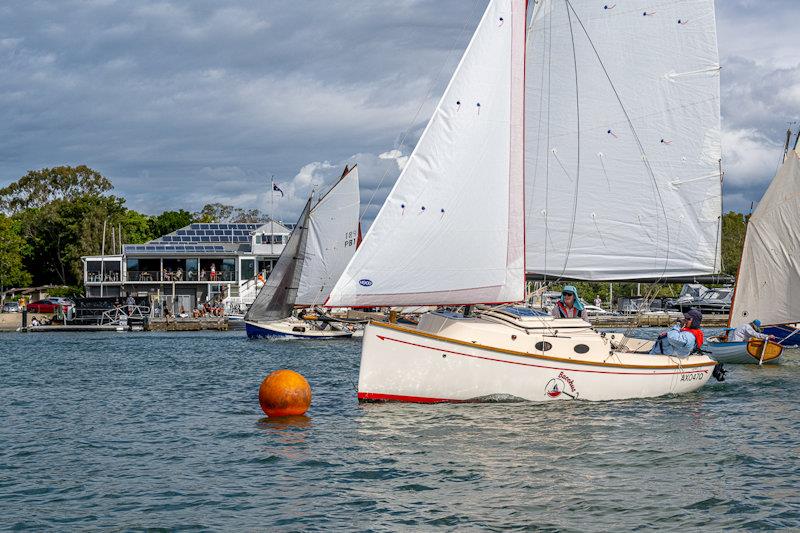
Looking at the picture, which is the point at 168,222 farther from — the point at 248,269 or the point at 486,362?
the point at 486,362

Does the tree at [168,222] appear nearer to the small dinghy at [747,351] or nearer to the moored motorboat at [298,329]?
the moored motorboat at [298,329]

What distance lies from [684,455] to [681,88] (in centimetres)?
1436

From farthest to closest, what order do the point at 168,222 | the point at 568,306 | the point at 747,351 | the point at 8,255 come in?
1. the point at 168,222
2. the point at 8,255
3. the point at 747,351
4. the point at 568,306

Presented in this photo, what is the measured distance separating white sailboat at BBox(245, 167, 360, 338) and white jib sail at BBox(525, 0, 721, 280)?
30.5 meters

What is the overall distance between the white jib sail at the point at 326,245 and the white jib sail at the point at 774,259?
88.1 feet

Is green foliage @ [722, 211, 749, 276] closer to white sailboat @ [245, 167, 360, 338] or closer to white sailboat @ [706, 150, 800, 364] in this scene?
white sailboat @ [245, 167, 360, 338]

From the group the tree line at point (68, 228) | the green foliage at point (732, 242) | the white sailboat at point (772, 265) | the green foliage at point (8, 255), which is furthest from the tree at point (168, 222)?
the white sailboat at point (772, 265)

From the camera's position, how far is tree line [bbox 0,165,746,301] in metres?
107

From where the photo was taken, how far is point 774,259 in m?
36.2

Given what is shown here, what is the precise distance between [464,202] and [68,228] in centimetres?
10274

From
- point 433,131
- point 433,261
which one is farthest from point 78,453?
point 433,131

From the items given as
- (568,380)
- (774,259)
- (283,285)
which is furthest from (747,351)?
(283,285)

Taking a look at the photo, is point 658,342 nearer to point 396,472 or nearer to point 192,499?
point 396,472

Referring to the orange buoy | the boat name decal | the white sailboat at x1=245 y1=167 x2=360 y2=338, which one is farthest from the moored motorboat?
the boat name decal
